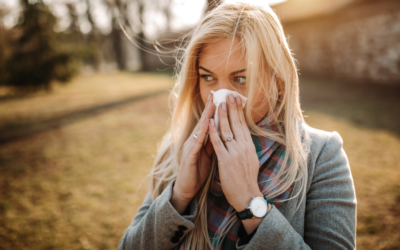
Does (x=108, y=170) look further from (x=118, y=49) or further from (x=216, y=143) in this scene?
(x=118, y=49)

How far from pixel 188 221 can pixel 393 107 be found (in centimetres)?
839

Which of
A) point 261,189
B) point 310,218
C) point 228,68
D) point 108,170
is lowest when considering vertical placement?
point 108,170

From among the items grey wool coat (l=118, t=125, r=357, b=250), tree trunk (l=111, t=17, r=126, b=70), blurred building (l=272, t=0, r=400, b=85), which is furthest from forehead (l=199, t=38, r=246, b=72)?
tree trunk (l=111, t=17, r=126, b=70)

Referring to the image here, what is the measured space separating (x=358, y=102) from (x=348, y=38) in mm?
4177

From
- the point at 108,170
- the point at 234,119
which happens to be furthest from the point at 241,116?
the point at 108,170

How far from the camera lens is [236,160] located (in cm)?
121

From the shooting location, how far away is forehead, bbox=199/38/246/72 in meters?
1.37

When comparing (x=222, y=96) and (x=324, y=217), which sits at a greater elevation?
(x=222, y=96)

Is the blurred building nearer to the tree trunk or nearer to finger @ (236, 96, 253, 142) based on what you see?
finger @ (236, 96, 253, 142)

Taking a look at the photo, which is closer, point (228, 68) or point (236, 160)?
point (236, 160)

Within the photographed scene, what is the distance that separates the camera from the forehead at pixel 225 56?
137 cm

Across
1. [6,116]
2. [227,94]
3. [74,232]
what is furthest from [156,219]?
[6,116]

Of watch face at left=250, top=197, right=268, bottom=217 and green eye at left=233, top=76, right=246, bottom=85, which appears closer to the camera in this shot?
watch face at left=250, top=197, right=268, bottom=217

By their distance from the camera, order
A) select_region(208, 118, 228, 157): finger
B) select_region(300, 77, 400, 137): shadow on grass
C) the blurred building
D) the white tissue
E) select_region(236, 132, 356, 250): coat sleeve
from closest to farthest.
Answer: select_region(236, 132, 356, 250): coat sleeve < select_region(208, 118, 228, 157): finger < the white tissue < select_region(300, 77, 400, 137): shadow on grass < the blurred building
